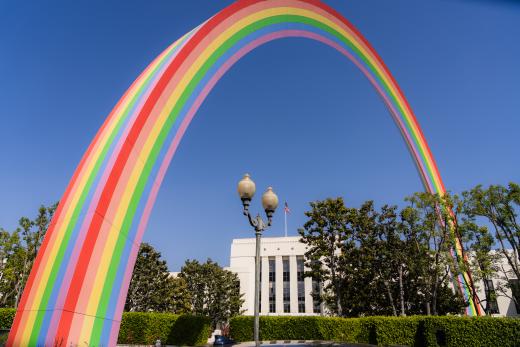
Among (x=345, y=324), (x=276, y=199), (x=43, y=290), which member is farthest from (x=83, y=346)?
(x=345, y=324)

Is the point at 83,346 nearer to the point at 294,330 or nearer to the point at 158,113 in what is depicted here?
the point at 158,113

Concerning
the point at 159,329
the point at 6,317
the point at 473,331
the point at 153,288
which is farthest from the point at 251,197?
the point at 153,288

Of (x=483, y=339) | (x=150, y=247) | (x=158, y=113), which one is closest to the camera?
(x=158, y=113)

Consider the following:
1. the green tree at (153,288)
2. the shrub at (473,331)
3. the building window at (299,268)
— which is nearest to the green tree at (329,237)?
the shrub at (473,331)

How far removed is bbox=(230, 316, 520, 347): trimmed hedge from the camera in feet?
71.6

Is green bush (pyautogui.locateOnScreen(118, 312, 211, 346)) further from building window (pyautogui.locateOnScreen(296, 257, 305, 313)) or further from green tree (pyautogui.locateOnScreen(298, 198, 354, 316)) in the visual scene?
building window (pyautogui.locateOnScreen(296, 257, 305, 313))

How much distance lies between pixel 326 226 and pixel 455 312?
14.1 meters

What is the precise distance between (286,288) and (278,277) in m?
2.29

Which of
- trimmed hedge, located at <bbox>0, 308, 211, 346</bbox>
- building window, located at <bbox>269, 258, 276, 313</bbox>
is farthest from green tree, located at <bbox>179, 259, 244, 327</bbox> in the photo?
trimmed hedge, located at <bbox>0, 308, 211, 346</bbox>

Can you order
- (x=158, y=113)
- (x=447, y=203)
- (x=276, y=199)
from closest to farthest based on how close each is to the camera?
(x=276, y=199) < (x=158, y=113) < (x=447, y=203)

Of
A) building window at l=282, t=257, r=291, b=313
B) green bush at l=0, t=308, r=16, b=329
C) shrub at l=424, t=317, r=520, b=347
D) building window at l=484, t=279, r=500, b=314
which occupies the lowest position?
shrub at l=424, t=317, r=520, b=347

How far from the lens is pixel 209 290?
50.4 meters

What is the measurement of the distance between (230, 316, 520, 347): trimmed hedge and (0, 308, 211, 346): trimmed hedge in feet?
14.8

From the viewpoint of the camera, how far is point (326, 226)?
3500 centimetres
